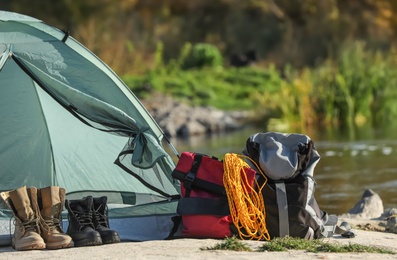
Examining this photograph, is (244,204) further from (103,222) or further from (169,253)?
(103,222)

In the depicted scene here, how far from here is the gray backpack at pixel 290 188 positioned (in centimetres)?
701

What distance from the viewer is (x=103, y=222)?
718 cm

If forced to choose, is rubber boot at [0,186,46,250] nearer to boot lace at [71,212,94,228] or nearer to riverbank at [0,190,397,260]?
riverbank at [0,190,397,260]

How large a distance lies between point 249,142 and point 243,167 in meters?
0.27

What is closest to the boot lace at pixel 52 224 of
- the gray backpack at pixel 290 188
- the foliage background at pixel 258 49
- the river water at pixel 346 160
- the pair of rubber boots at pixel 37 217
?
the pair of rubber boots at pixel 37 217

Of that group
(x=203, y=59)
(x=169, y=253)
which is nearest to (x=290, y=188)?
(x=169, y=253)

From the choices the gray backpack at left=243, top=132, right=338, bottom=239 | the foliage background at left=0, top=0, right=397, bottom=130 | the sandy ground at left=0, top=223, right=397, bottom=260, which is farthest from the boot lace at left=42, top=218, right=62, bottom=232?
the foliage background at left=0, top=0, right=397, bottom=130

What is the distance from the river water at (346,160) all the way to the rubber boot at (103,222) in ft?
11.3

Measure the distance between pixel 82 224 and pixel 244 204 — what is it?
1083mm

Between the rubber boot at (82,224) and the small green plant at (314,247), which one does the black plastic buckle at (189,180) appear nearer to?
the rubber boot at (82,224)

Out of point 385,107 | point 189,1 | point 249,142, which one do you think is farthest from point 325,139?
point 189,1

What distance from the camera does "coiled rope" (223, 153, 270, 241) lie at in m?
7.00

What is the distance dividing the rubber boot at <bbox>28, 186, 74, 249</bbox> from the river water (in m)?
3.82

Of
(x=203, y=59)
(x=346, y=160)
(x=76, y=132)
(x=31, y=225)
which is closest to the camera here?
(x=31, y=225)
